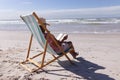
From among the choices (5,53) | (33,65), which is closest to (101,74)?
(33,65)

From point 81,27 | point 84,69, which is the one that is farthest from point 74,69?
point 81,27

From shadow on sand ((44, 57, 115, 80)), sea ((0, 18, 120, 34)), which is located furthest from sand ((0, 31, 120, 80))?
sea ((0, 18, 120, 34))

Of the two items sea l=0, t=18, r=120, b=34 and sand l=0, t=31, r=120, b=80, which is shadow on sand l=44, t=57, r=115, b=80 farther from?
sea l=0, t=18, r=120, b=34

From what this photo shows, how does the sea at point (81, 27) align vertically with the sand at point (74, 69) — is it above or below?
above

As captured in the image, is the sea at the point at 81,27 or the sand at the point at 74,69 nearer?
the sand at the point at 74,69

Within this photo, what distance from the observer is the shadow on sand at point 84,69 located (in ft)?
→ 16.5

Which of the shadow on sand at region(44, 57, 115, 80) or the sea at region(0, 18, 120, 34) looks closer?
the shadow on sand at region(44, 57, 115, 80)

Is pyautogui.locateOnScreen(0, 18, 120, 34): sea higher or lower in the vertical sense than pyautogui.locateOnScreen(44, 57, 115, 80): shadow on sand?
higher

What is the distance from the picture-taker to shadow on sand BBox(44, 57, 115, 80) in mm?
5043

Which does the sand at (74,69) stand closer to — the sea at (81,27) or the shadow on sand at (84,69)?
the shadow on sand at (84,69)

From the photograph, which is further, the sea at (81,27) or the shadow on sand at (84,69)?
the sea at (81,27)

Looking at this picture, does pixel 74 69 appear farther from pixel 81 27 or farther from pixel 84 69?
pixel 81 27

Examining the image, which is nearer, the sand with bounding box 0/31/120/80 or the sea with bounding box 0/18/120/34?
the sand with bounding box 0/31/120/80

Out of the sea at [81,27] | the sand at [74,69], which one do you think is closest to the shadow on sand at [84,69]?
the sand at [74,69]
